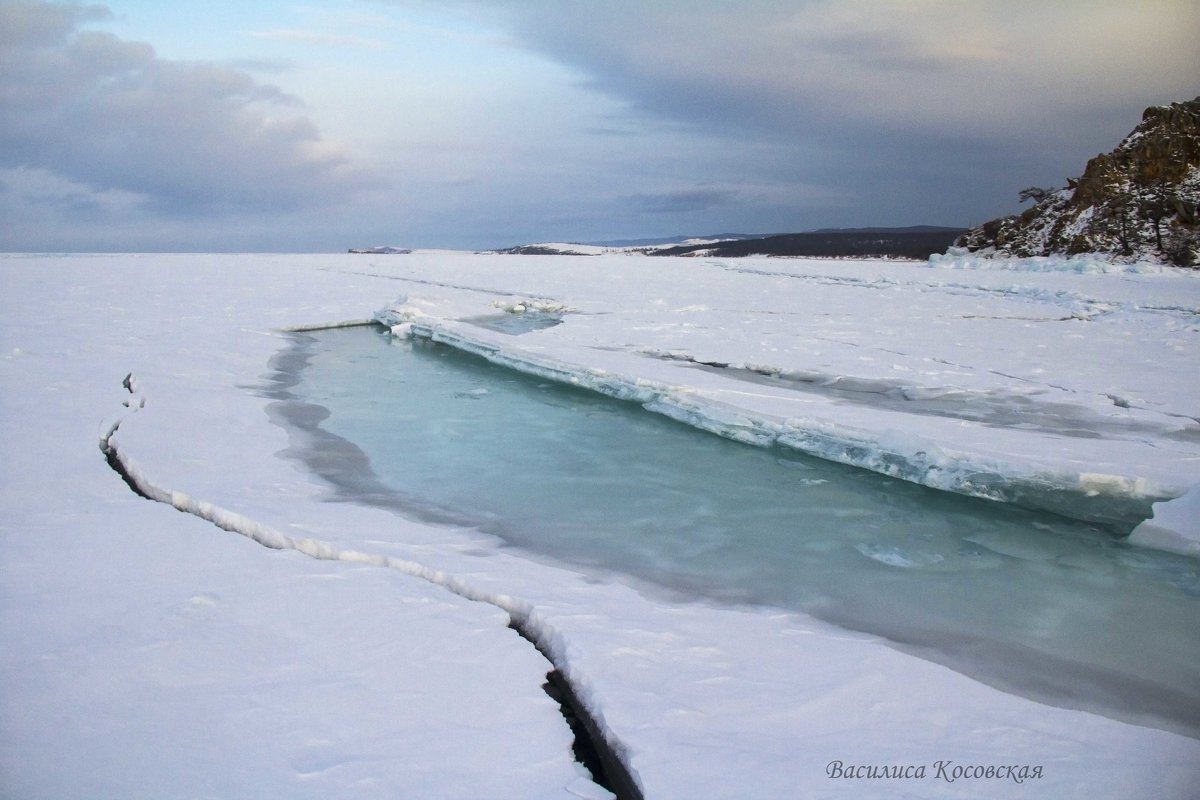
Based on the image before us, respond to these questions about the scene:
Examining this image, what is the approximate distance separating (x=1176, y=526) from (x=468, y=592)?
3.14 metres

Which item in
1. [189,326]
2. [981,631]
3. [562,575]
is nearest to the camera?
[981,631]

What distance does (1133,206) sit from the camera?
2662 cm

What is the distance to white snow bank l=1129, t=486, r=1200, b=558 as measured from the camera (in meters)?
3.33

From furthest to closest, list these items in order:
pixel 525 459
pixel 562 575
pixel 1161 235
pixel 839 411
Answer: pixel 1161 235 → pixel 839 411 → pixel 525 459 → pixel 562 575

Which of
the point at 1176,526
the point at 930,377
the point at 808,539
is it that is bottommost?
the point at 808,539

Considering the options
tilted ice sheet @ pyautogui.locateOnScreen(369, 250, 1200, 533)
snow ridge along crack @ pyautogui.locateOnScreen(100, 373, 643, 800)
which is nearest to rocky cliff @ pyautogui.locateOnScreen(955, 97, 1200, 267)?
tilted ice sheet @ pyautogui.locateOnScreen(369, 250, 1200, 533)

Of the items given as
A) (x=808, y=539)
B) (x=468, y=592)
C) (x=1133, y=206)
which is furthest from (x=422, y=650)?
(x=1133, y=206)

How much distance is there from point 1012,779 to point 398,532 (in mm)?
2348

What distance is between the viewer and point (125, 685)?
6.56 ft

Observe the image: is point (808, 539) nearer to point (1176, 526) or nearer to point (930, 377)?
point (1176, 526)

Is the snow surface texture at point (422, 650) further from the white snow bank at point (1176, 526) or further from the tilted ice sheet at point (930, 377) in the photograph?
the white snow bank at point (1176, 526)

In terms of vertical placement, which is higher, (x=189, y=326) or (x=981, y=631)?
(x=189, y=326)

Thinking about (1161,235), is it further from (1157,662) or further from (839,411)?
(1157,662)

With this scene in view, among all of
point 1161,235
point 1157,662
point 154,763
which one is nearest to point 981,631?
point 1157,662
